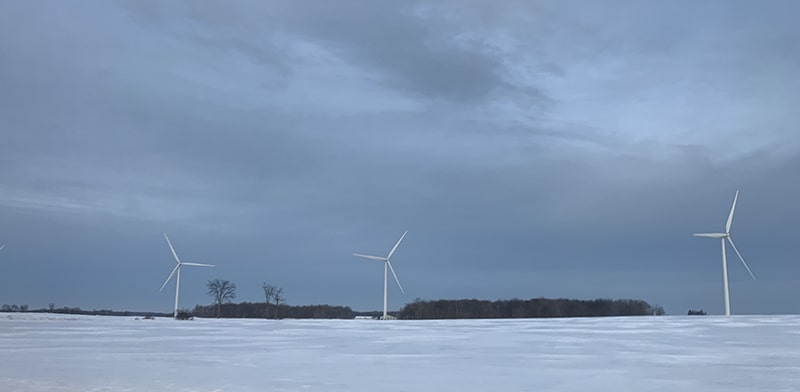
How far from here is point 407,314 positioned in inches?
4973

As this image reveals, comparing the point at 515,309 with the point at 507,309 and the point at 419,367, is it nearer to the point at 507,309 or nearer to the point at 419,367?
the point at 507,309

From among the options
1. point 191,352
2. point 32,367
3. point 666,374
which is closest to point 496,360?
point 666,374

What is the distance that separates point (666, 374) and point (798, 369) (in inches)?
136

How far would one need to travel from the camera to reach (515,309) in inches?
4882

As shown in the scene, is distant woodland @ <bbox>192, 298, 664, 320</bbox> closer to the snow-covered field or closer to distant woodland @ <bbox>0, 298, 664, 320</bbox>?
distant woodland @ <bbox>0, 298, 664, 320</bbox>

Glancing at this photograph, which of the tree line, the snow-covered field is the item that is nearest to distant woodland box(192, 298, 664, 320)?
the tree line

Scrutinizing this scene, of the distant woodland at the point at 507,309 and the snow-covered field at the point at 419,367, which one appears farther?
the distant woodland at the point at 507,309

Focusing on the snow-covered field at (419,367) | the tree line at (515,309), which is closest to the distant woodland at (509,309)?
the tree line at (515,309)

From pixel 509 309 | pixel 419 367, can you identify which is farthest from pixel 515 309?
pixel 419 367

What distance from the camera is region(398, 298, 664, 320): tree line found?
116 m

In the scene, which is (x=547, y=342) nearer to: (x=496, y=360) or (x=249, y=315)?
(x=496, y=360)

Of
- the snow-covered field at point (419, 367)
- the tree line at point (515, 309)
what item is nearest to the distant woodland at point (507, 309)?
the tree line at point (515, 309)

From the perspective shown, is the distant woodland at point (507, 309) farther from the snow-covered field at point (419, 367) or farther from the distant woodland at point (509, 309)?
the snow-covered field at point (419, 367)

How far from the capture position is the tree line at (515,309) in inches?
4557
